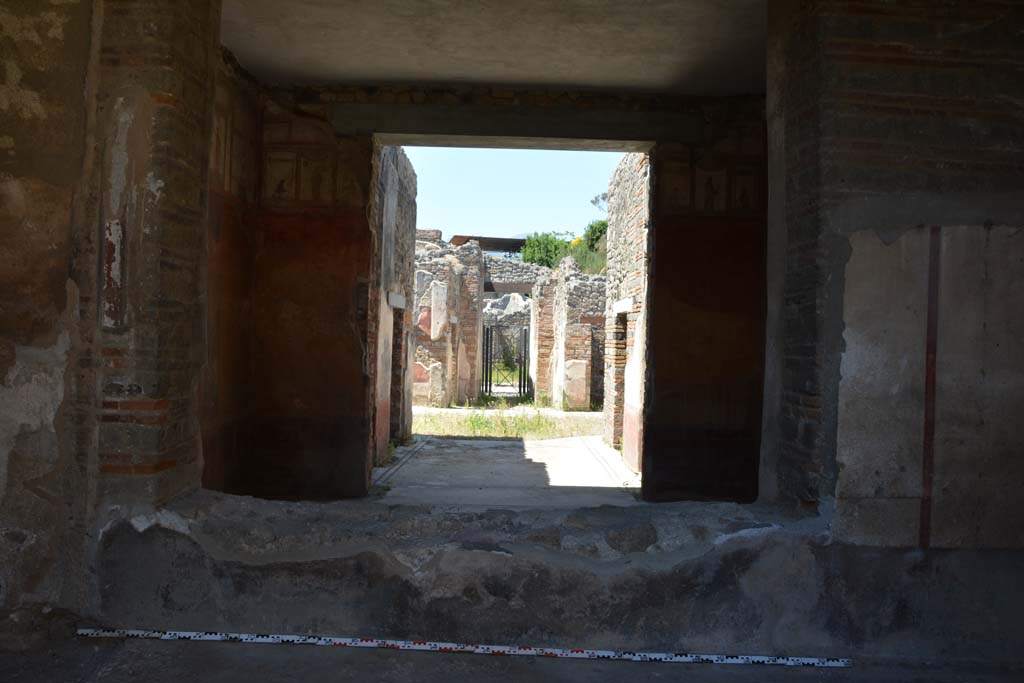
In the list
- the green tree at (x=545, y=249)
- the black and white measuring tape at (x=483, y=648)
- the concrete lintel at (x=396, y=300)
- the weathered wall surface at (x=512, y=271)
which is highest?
the green tree at (x=545, y=249)

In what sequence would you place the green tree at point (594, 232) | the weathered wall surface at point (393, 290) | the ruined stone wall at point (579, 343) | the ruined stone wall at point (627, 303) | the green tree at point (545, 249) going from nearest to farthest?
the weathered wall surface at point (393, 290) < the ruined stone wall at point (627, 303) < the ruined stone wall at point (579, 343) < the green tree at point (594, 232) < the green tree at point (545, 249)

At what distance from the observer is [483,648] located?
2.82 metres

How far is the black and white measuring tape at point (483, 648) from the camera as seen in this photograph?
9.09 feet

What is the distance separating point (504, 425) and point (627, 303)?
347 cm

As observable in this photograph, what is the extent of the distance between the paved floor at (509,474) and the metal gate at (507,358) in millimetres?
8466

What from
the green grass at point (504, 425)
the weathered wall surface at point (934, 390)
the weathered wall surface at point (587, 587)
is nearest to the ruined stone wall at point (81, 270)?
the weathered wall surface at point (587, 587)

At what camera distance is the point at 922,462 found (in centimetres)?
279

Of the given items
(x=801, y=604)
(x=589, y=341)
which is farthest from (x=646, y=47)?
(x=589, y=341)

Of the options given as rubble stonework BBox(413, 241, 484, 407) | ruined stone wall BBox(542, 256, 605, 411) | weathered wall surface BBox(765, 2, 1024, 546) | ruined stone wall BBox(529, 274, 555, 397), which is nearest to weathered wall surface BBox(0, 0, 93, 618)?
weathered wall surface BBox(765, 2, 1024, 546)

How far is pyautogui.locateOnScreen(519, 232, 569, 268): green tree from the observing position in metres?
30.0

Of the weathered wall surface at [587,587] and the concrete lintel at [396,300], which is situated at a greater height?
the concrete lintel at [396,300]

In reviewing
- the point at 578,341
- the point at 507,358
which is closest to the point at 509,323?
the point at 507,358

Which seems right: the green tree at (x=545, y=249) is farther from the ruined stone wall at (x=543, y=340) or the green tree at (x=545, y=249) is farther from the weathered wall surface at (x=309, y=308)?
the weathered wall surface at (x=309, y=308)

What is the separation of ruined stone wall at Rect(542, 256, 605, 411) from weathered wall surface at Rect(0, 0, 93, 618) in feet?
36.6
